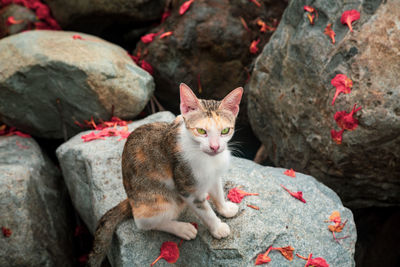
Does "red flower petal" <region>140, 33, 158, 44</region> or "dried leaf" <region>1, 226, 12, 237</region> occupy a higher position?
"red flower petal" <region>140, 33, 158, 44</region>

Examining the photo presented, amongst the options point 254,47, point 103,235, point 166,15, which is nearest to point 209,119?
point 103,235

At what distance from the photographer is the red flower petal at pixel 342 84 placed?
3549 mm

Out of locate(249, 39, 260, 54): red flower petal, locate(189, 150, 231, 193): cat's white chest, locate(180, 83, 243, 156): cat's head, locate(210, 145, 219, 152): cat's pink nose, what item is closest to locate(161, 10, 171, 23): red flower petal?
locate(249, 39, 260, 54): red flower petal

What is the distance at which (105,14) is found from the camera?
5242 millimetres

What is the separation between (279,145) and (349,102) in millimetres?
1112

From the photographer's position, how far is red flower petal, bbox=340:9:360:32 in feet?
11.8

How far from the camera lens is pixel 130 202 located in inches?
119

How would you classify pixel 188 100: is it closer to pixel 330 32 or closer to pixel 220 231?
pixel 220 231

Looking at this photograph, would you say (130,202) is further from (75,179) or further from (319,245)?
(319,245)

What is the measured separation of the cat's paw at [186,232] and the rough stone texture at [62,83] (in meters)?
2.10

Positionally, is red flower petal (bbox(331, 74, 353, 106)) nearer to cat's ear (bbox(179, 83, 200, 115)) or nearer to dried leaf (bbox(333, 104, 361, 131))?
dried leaf (bbox(333, 104, 361, 131))

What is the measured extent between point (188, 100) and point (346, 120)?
175 centimetres

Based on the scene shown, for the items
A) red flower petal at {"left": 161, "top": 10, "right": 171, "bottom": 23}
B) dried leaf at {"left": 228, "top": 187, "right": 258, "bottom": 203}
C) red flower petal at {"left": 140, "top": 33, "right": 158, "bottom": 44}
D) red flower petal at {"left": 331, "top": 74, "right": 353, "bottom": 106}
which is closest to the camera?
dried leaf at {"left": 228, "top": 187, "right": 258, "bottom": 203}

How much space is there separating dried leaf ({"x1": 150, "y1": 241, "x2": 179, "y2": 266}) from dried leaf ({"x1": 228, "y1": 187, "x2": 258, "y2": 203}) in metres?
0.65
